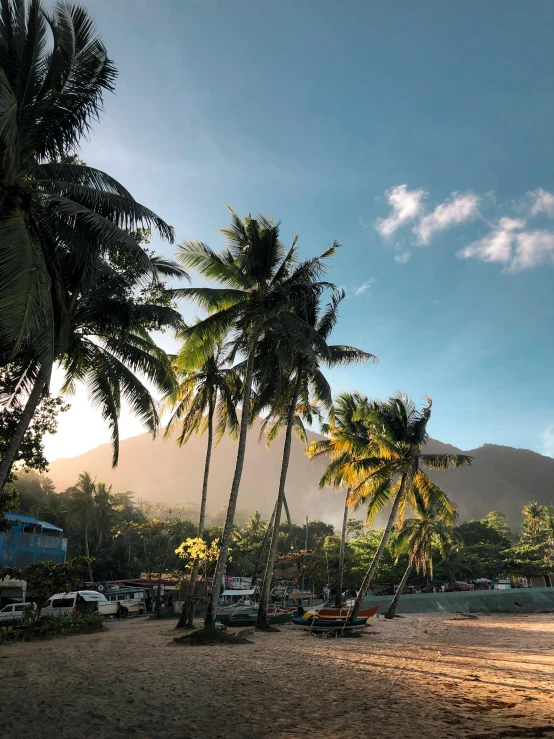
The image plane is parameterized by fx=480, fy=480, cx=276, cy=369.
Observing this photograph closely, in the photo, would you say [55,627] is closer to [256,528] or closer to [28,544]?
[28,544]

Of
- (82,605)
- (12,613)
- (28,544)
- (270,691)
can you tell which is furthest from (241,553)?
(270,691)

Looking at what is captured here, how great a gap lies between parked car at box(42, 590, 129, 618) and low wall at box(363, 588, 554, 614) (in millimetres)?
17675

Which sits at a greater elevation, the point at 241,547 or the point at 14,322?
the point at 14,322

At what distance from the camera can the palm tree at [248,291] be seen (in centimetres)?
1711

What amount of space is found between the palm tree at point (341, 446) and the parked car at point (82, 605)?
43.2ft

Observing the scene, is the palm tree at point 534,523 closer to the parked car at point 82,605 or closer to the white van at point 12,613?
the parked car at point 82,605

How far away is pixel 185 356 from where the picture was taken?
661 inches

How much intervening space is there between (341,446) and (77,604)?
16.9 m

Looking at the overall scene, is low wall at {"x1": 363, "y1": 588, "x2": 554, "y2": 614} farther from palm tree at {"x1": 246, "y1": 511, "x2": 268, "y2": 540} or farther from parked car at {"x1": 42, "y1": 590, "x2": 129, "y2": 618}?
palm tree at {"x1": 246, "y1": 511, "x2": 268, "y2": 540}

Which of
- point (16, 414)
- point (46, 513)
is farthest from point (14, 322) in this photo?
point (46, 513)

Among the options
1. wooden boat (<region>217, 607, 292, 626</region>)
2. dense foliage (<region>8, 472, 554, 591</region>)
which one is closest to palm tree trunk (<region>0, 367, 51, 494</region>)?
wooden boat (<region>217, 607, 292, 626</region>)

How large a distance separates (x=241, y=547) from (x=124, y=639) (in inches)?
1645

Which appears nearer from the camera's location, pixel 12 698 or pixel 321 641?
pixel 12 698

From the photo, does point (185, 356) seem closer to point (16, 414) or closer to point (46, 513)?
point (16, 414)
